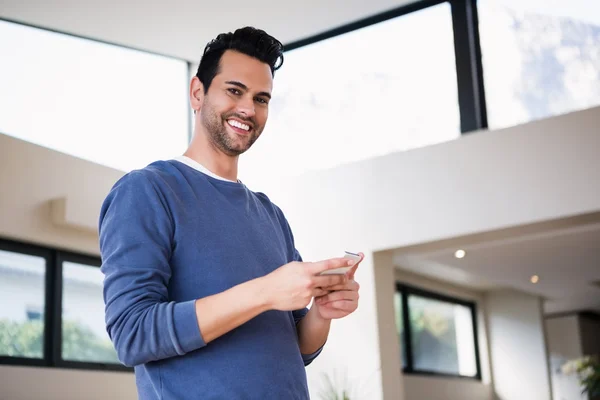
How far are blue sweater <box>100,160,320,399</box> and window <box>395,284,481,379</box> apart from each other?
23.3 ft

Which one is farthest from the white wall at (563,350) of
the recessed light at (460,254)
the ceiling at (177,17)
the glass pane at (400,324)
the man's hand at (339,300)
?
the man's hand at (339,300)

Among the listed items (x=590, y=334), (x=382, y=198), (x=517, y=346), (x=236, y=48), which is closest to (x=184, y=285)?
→ (x=236, y=48)

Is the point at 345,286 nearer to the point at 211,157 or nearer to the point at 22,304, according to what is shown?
the point at 211,157

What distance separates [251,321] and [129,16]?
518cm

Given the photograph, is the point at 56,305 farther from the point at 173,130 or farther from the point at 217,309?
the point at 217,309

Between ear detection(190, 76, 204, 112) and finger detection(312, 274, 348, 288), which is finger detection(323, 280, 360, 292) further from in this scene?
ear detection(190, 76, 204, 112)

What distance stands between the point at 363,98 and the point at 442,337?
11.4ft

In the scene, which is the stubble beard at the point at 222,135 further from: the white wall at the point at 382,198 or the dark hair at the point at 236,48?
the white wall at the point at 382,198

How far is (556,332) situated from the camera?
11.1 meters

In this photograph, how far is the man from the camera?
0.99 m

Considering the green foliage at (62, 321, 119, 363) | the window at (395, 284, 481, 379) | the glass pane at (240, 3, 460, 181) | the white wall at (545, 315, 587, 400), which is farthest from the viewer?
the white wall at (545, 315, 587, 400)

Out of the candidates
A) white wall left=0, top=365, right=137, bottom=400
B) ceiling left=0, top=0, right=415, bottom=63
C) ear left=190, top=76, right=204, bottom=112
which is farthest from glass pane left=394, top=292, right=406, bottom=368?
ear left=190, top=76, right=204, bottom=112

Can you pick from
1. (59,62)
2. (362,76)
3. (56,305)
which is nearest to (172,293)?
(56,305)

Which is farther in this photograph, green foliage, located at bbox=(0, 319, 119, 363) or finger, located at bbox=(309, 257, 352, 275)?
green foliage, located at bbox=(0, 319, 119, 363)
